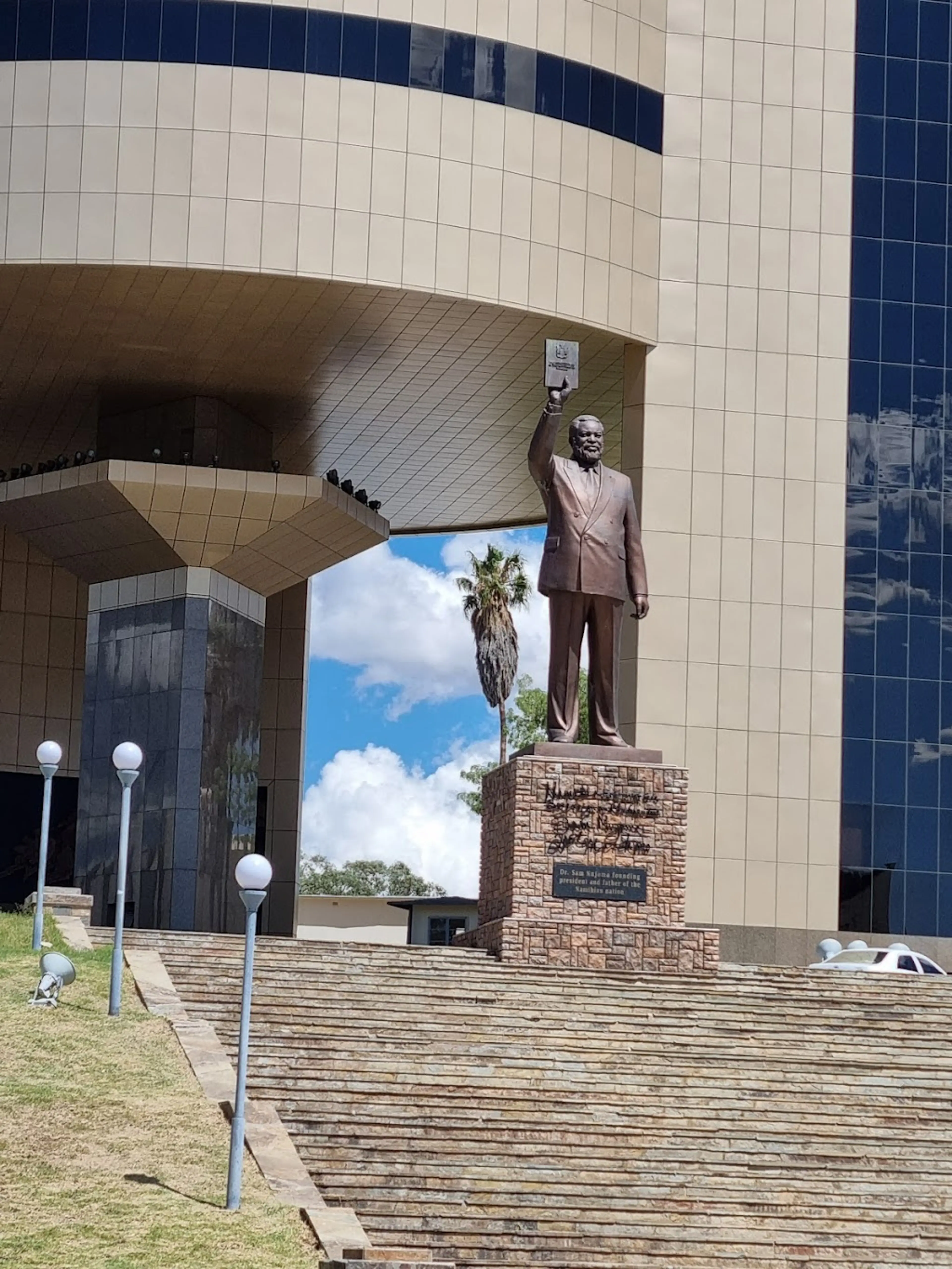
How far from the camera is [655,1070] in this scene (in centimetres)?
1930

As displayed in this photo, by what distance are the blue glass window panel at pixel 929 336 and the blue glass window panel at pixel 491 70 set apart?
7.44 m

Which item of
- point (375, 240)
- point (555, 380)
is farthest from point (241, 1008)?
point (375, 240)

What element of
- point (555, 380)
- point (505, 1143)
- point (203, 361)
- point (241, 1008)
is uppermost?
point (203, 361)

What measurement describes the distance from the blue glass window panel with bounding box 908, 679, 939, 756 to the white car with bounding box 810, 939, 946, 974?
455 centimetres

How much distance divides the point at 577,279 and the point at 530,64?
10.6 ft

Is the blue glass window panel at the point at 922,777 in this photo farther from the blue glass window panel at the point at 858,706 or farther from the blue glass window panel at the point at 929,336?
the blue glass window panel at the point at 929,336

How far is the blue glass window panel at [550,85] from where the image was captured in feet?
103

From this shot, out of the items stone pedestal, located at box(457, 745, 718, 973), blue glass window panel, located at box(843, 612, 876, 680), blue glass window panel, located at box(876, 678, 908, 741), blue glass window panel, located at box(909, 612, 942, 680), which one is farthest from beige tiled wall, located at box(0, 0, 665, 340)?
stone pedestal, located at box(457, 745, 718, 973)

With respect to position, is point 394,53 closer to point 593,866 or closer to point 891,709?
point 891,709

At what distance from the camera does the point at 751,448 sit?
32438mm

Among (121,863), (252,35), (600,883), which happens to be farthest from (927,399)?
(121,863)

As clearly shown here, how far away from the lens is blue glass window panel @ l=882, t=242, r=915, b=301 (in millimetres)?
33312

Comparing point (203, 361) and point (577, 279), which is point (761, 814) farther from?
point (203, 361)

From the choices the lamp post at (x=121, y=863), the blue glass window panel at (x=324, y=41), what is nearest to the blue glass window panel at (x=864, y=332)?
the blue glass window panel at (x=324, y=41)
